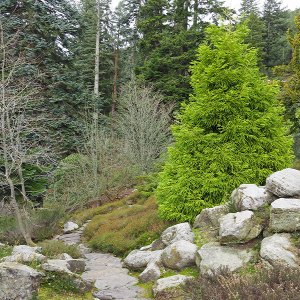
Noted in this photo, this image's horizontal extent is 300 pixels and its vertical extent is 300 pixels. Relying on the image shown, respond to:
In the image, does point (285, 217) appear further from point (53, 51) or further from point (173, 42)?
point (173, 42)

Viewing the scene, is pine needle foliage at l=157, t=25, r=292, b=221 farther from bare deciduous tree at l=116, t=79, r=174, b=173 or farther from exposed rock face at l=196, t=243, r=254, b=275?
bare deciduous tree at l=116, t=79, r=174, b=173

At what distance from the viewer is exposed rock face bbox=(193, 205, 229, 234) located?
6.99 metres

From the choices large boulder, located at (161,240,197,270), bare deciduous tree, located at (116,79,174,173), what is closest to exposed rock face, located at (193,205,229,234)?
large boulder, located at (161,240,197,270)

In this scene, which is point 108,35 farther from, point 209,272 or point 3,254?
point 209,272

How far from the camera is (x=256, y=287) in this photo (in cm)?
392

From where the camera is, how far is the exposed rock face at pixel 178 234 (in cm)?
707

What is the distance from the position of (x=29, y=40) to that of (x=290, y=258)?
18.2 m

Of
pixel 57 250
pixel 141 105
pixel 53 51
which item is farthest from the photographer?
pixel 53 51

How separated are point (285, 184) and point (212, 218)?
5.18 ft

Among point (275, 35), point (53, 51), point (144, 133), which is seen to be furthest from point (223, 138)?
point (275, 35)

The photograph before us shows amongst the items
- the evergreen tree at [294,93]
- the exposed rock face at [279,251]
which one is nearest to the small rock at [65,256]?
the exposed rock face at [279,251]

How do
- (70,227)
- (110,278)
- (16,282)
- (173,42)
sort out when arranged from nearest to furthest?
(16,282), (110,278), (70,227), (173,42)

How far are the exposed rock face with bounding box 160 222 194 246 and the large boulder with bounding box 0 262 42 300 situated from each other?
3023 millimetres

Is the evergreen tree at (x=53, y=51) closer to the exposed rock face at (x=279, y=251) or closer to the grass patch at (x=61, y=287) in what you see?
the grass patch at (x=61, y=287)
